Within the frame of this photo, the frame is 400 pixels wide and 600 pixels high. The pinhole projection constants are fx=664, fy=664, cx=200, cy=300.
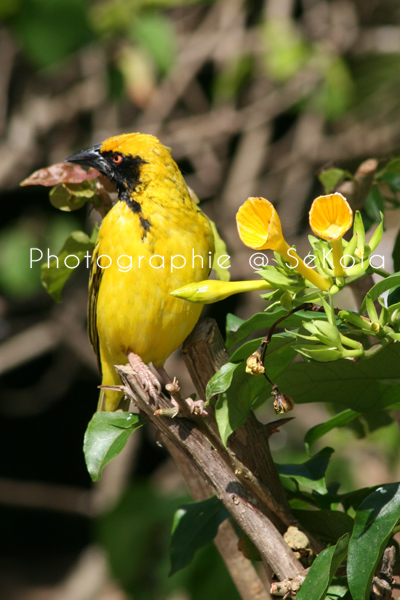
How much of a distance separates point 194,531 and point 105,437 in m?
0.35

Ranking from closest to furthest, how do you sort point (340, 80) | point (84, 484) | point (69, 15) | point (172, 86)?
point (69, 15), point (340, 80), point (172, 86), point (84, 484)

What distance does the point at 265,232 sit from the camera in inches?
47.8

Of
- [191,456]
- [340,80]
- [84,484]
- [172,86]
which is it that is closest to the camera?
[191,456]

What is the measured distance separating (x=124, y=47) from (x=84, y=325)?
2.12 metres

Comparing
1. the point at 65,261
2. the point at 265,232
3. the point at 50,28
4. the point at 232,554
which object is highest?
the point at 50,28

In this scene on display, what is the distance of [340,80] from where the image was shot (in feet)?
16.8

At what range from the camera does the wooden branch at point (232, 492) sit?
4.27ft

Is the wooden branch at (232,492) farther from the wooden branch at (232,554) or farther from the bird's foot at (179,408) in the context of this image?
the wooden branch at (232,554)

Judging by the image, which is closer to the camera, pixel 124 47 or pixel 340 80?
pixel 124 47

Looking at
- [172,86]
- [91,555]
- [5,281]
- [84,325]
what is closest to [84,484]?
[91,555]

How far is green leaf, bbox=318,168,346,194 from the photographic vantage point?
186 cm

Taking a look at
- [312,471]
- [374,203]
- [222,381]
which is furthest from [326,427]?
[374,203]

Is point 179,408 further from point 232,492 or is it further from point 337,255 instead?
point 337,255

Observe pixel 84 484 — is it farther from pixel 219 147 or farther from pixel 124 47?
pixel 124 47
